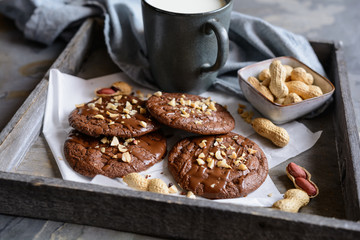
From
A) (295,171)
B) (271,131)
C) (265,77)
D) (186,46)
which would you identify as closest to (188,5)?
(186,46)

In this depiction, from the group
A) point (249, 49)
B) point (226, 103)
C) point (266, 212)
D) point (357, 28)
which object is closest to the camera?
point (266, 212)

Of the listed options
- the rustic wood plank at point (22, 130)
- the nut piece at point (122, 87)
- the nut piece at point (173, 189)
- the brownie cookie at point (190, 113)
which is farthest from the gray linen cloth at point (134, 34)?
the nut piece at point (173, 189)

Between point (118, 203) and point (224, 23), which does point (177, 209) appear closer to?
point (118, 203)

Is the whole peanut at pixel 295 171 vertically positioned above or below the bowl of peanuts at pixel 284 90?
below

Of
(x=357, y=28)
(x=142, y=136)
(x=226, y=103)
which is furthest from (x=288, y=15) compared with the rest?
(x=142, y=136)

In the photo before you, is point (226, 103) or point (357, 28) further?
point (357, 28)

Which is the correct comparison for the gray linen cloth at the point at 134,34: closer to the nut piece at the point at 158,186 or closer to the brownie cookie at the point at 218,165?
the brownie cookie at the point at 218,165

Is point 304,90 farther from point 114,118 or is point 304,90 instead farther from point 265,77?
point 114,118
